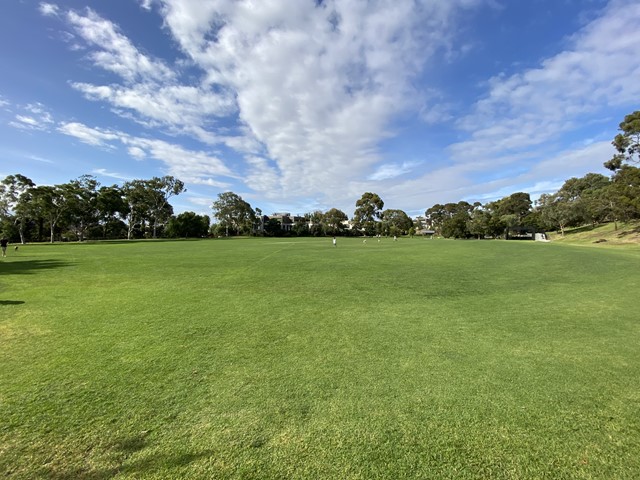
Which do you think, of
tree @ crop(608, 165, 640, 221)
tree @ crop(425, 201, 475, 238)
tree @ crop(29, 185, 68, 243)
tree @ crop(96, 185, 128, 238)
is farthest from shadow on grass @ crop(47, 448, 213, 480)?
tree @ crop(425, 201, 475, 238)

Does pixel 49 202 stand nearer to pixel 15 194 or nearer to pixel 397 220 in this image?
pixel 15 194

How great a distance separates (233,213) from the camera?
9344cm

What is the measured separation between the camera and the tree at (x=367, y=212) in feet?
350

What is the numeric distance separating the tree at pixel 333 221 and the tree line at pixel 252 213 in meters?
0.36

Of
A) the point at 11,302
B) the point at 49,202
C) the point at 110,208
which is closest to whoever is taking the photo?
the point at 11,302

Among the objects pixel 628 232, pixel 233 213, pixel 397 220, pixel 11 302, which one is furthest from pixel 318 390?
pixel 397 220

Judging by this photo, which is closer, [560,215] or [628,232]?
[628,232]

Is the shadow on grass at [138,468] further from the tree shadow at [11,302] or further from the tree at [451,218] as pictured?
the tree at [451,218]

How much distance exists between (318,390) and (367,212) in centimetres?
10538

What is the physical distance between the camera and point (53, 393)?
145 inches

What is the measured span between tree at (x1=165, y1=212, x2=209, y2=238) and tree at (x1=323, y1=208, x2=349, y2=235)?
41661mm

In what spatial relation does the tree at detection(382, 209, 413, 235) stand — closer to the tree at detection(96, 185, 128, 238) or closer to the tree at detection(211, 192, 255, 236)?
the tree at detection(211, 192, 255, 236)

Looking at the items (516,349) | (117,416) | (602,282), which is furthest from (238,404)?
(602,282)

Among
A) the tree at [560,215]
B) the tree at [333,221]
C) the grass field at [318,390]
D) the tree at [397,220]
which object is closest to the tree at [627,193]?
the tree at [560,215]
